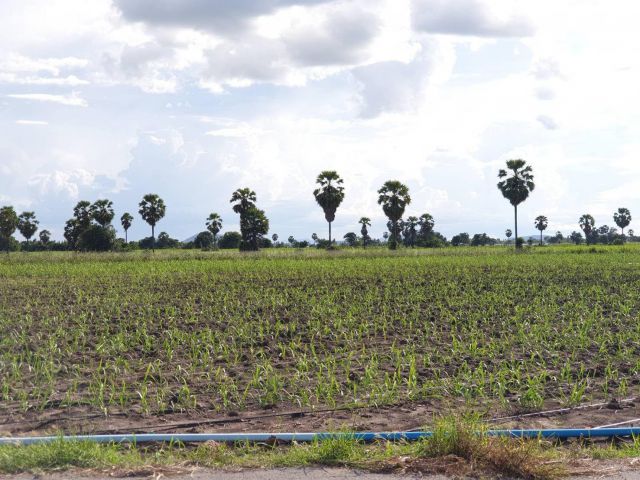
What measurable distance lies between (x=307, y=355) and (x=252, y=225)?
58.3 metres

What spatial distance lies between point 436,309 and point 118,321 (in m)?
7.40

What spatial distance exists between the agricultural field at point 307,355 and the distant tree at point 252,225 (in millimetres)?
46764

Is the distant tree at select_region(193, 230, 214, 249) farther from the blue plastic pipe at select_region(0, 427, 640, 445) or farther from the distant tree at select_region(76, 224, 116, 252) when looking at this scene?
the blue plastic pipe at select_region(0, 427, 640, 445)

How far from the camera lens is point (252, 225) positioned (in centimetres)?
6788

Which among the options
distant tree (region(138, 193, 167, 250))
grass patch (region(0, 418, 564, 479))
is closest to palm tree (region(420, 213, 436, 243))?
distant tree (region(138, 193, 167, 250))

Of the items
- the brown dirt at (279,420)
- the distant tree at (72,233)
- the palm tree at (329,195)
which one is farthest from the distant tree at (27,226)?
the brown dirt at (279,420)

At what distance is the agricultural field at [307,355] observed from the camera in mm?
7152

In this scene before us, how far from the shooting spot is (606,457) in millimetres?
5309

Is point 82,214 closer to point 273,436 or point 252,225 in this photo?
point 252,225

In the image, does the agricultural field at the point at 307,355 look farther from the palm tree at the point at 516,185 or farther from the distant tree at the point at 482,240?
the distant tree at the point at 482,240

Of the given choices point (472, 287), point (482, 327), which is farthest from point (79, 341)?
point (472, 287)

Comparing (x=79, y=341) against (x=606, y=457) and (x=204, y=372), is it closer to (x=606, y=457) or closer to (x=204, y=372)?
(x=204, y=372)

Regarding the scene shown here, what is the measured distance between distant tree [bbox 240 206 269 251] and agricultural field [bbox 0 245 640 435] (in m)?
46.8

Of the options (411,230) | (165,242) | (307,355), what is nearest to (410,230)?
(411,230)
